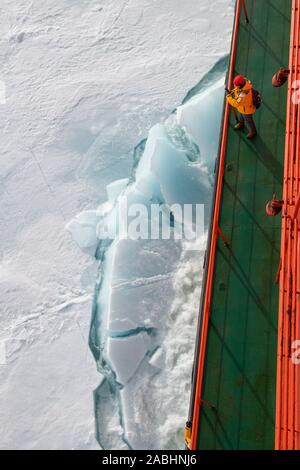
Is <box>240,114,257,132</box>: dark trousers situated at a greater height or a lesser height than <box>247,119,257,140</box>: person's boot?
greater

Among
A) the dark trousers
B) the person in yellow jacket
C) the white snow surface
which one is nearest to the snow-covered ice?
the white snow surface

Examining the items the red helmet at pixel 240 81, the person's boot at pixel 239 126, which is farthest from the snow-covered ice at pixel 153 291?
the red helmet at pixel 240 81

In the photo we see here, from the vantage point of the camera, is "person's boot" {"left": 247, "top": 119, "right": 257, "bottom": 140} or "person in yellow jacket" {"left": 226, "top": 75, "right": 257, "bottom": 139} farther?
"person's boot" {"left": 247, "top": 119, "right": 257, "bottom": 140}

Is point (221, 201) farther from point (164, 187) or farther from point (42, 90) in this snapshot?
point (42, 90)

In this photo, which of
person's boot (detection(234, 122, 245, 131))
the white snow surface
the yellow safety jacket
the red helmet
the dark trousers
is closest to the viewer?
the red helmet

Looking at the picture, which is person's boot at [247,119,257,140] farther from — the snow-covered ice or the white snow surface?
the white snow surface

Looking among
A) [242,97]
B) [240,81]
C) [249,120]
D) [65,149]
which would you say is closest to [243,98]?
[242,97]
